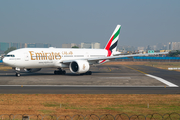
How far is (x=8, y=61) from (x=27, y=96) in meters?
16.7

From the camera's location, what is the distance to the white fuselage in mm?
37281

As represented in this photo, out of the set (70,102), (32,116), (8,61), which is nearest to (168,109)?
(70,102)

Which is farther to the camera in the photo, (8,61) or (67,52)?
(67,52)

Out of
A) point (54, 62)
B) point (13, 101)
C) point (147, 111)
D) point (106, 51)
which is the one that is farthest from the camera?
point (106, 51)

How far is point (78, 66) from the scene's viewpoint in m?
39.9

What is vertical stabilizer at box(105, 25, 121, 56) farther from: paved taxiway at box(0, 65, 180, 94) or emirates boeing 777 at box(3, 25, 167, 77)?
paved taxiway at box(0, 65, 180, 94)

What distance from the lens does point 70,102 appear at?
62.9ft

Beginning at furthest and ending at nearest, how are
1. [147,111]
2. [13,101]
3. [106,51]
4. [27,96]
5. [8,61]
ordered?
[106,51], [8,61], [27,96], [13,101], [147,111]

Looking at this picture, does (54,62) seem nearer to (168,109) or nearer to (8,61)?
(8,61)

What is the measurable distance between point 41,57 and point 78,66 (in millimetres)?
6373

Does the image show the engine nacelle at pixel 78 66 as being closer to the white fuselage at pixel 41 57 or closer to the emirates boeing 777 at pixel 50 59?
the emirates boeing 777 at pixel 50 59

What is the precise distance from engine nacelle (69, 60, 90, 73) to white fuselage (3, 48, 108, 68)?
1992 mm

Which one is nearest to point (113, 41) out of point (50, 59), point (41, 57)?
point (50, 59)

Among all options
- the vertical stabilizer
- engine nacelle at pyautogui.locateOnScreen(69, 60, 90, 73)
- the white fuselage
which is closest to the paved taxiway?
the white fuselage
